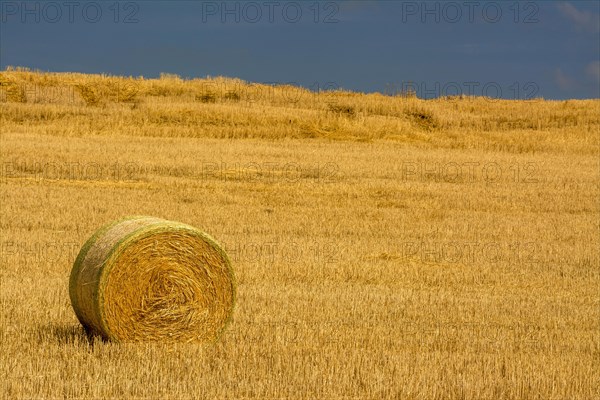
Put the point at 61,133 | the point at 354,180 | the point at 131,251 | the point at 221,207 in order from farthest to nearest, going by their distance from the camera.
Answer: the point at 61,133 < the point at 354,180 < the point at 221,207 < the point at 131,251

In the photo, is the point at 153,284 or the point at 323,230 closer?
the point at 153,284

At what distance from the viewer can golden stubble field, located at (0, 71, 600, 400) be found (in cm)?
685

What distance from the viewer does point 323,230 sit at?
16.4m

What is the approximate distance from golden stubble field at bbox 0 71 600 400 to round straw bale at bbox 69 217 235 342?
24 cm

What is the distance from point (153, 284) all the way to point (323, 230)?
873 centimetres

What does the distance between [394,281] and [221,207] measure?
7347mm

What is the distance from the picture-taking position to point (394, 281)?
→ 11.9 meters

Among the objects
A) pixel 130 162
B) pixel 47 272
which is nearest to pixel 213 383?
pixel 47 272

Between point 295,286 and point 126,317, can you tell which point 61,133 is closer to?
point 295,286

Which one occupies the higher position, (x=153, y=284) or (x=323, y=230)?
(x=323, y=230)

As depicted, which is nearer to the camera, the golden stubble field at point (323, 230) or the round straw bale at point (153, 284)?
the golden stubble field at point (323, 230)

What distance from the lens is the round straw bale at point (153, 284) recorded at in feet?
24.9

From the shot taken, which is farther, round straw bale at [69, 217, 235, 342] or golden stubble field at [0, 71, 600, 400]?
round straw bale at [69, 217, 235, 342]

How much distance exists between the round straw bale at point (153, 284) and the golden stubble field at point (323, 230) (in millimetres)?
243
